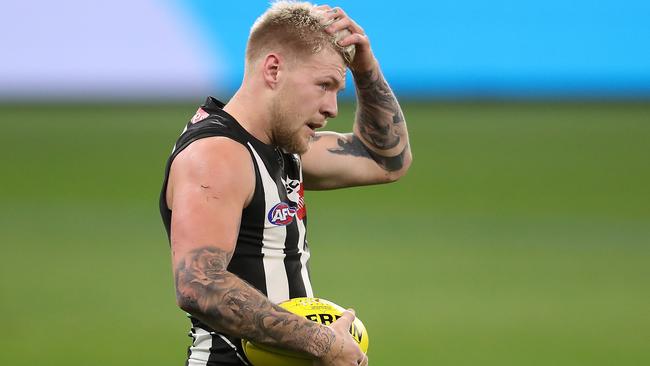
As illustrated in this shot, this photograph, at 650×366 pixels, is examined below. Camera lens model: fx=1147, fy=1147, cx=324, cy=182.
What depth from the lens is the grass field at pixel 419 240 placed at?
873cm

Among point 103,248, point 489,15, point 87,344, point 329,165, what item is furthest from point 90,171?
point 329,165

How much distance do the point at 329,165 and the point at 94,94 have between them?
15357mm

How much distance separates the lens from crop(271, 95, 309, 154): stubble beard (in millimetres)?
4195

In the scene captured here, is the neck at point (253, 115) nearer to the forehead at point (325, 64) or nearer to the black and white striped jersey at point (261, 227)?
the black and white striped jersey at point (261, 227)

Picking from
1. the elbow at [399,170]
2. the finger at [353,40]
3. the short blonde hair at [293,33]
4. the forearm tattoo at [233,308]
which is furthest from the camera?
the elbow at [399,170]

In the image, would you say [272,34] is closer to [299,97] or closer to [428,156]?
[299,97]

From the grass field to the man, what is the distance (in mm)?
4064

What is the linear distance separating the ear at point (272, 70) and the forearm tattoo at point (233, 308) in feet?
2.32

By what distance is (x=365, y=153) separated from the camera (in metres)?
5.09

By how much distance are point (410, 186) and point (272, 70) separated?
35.7ft

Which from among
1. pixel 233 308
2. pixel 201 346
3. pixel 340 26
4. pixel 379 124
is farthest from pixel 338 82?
Answer: pixel 201 346

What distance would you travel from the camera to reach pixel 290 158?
4402 mm

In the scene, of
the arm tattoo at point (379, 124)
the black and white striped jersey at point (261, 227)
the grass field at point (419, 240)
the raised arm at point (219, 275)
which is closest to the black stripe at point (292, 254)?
the black and white striped jersey at point (261, 227)

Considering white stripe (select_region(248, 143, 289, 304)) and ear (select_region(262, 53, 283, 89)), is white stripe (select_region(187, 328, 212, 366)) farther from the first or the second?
ear (select_region(262, 53, 283, 89))
